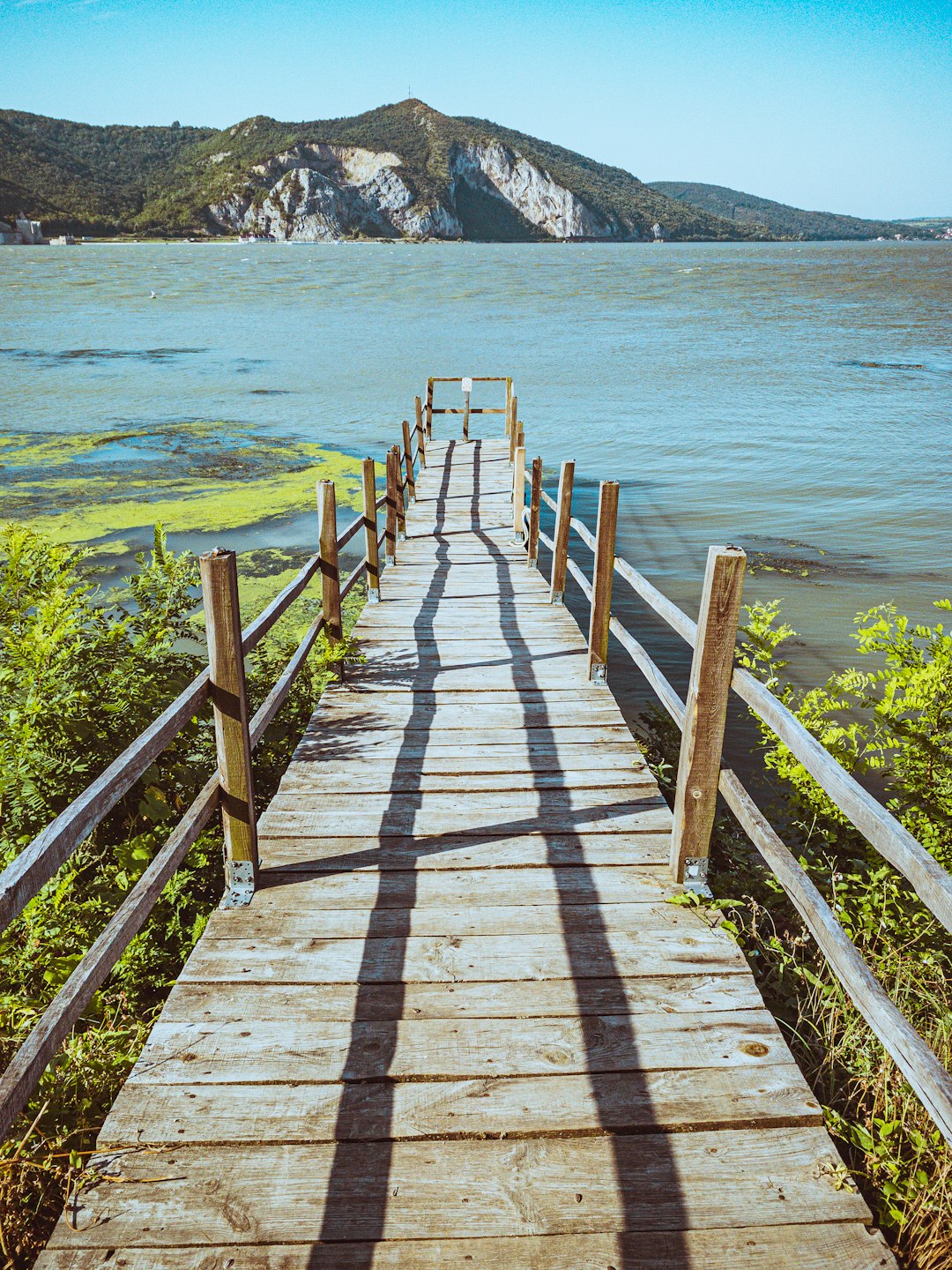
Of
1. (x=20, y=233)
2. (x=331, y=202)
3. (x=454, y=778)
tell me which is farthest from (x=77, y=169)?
(x=454, y=778)

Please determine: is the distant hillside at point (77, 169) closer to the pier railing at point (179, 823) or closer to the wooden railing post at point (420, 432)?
the wooden railing post at point (420, 432)

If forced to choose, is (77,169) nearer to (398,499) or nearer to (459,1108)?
(398,499)

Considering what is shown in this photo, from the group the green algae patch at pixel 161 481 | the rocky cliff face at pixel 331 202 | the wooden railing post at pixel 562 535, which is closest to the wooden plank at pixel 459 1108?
the wooden railing post at pixel 562 535

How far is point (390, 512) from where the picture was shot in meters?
9.47

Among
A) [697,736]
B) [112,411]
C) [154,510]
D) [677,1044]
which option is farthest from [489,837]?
[112,411]

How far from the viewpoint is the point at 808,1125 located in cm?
230

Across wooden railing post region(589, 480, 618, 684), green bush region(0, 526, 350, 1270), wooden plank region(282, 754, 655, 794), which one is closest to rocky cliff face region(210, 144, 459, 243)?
wooden railing post region(589, 480, 618, 684)

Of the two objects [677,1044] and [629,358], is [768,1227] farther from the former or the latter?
[629,358]

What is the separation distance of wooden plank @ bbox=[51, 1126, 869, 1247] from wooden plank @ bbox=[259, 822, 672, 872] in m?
1.37

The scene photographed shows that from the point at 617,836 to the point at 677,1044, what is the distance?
1253 millimetres

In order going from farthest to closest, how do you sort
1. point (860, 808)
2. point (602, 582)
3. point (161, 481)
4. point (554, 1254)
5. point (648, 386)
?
point (648, 386) < point (161, 481) < point (602, 582) < point (860, 808) < point (554, 1254)

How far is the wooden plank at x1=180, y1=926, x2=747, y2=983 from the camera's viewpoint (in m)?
2.85

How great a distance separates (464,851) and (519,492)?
7781mm

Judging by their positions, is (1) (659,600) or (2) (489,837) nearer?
(2) (489,837)
